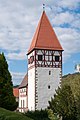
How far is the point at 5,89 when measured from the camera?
34.6 meters

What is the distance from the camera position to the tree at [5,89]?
34312 millimetres

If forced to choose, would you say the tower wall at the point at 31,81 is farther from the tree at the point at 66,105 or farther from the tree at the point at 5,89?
the tree at the point at 66,105

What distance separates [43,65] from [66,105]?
1391 centimetres

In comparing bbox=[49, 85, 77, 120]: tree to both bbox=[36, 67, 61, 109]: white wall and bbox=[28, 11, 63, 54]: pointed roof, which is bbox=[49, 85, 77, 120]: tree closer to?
bbox=[36, 67, 61, 109]: white wall

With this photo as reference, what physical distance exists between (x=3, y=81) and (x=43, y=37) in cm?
1297

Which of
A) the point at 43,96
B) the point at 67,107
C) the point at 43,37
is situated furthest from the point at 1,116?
the point at 43,37

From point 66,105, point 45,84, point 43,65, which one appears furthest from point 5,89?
point 43,65

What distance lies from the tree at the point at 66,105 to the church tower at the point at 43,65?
11426 mm

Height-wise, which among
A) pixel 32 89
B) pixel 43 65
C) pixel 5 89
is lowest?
pixel 5 89

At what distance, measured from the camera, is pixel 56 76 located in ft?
145

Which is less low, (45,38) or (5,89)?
(45,38)

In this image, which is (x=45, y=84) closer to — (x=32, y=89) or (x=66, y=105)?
(x=32, y=89)

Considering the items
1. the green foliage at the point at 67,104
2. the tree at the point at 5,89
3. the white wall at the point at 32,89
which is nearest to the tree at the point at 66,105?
the green foliage at the point at 67,104

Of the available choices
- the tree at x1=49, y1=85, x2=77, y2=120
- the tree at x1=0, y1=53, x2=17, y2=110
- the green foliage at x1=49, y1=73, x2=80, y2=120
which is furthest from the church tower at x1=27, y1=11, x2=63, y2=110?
the tree at x1=49, y1=85, x2=77, y2=120
